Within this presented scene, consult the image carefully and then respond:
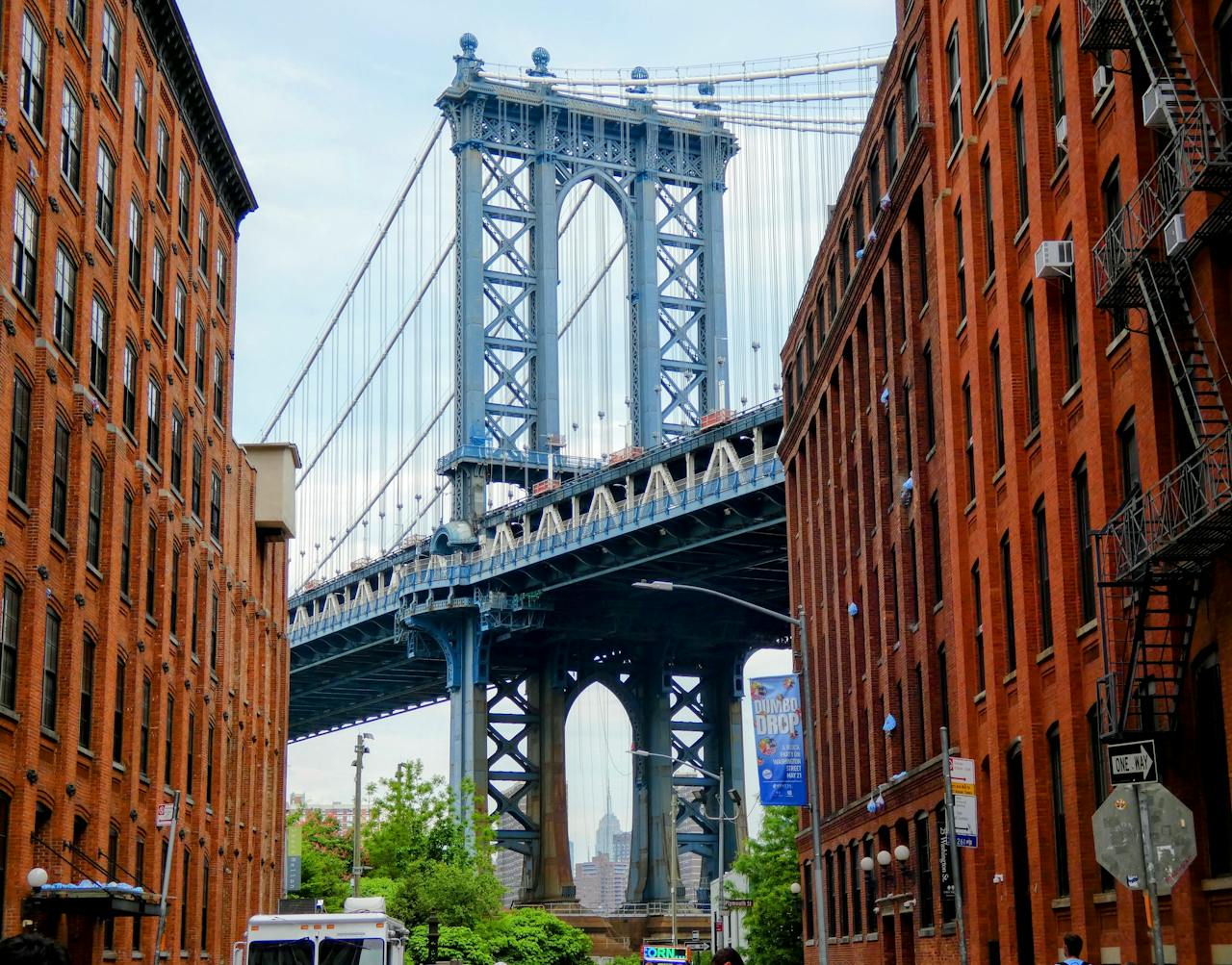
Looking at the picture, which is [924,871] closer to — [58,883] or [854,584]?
→ [854,584]

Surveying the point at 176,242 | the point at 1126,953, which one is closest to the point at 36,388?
the point at 176,242

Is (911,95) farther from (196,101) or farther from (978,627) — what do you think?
(196,101)

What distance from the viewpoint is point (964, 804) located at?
3075 centimetres

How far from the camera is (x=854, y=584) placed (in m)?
51.3

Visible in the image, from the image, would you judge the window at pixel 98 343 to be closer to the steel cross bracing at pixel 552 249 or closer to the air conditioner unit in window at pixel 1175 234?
the air conditioner unit in window at pixel 1175 234

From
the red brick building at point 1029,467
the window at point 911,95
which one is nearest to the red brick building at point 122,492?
the red brick building at point 1029,467

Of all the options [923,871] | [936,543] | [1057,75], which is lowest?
[923,871]

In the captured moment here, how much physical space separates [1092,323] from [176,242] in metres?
27.5

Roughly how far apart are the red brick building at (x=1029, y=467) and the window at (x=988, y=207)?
6 centimetres

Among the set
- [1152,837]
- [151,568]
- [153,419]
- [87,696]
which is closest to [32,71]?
[87,696]

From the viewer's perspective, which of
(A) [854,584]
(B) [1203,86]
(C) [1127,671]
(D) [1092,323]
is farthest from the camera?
(A) [854,584]

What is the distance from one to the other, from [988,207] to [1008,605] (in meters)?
7.41

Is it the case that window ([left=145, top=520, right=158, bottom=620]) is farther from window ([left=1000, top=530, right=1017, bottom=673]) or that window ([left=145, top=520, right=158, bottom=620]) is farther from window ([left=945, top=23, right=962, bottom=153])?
window ([left=945, top=23, right=962, bottom=153])

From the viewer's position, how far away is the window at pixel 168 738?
1746 inches
